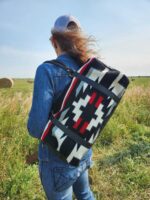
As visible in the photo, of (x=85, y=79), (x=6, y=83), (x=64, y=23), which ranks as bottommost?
(x=6, y=83)

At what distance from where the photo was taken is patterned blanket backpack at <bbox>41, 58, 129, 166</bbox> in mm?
2336

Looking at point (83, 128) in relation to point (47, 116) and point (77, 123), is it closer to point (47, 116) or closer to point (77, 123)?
point (77, 123)

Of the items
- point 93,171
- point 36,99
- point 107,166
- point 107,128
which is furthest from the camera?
point 107,128

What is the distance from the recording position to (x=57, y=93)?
2.37 m

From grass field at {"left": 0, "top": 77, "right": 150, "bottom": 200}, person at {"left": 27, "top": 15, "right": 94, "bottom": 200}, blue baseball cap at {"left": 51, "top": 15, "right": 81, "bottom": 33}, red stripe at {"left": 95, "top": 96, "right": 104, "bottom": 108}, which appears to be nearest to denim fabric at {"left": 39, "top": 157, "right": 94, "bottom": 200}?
person at {"left": 27, "top": 15, "right": 94, "bottom": 200}

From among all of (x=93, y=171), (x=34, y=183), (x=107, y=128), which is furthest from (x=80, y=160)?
(x=107, y=128)

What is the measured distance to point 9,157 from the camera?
512 cm

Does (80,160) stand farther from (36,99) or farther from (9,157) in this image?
(9,157)

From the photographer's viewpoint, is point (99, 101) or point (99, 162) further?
point (99, 162)

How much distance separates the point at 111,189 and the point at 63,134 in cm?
296

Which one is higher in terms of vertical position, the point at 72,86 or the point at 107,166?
the point at 72,86

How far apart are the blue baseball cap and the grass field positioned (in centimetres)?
267

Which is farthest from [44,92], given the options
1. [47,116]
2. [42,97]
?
[47,116]

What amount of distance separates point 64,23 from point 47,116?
0.63 meters
